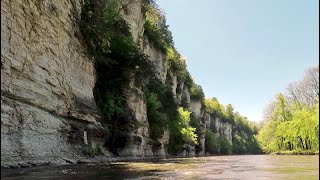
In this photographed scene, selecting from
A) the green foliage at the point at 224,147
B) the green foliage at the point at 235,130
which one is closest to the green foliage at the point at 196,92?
the green foliage at the point at 235,130

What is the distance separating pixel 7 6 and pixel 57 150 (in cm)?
645

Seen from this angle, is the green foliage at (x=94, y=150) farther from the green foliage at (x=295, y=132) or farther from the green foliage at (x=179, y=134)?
the green foliage at (x=295, y=132)

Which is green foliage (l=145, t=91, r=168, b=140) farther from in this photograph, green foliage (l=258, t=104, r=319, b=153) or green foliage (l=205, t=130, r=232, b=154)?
green foliage (l=205, t=130, r=232, b=154)

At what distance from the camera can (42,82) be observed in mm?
15703

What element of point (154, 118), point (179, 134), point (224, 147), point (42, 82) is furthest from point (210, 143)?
point (42, 82)

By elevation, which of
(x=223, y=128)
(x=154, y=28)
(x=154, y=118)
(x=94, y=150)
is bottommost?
(x=94, y=150)

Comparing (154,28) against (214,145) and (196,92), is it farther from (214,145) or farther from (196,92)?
(214,145)

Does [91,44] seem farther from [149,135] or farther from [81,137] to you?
[149,135]

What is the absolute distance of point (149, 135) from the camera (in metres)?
38.0

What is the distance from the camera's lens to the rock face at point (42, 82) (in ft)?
42.8

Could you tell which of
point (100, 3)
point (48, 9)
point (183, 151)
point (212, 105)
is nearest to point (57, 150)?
point (48, 9)

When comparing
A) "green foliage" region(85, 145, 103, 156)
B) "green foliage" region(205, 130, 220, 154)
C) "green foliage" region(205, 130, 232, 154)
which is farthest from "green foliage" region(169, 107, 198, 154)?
"green foliage" region(205, 130, 232, 154)

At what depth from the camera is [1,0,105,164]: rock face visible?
42.8 ft

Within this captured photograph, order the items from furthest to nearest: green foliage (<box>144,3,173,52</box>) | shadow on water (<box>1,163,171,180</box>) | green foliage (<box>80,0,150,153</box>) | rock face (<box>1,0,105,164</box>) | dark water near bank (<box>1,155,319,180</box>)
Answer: green foliage (<box>144,3,173,52</box>) → green foliage (<box>80,0,150,153</box>) → rock face (<box>1,0,105,164</box>) → dark water near bank (<box>1,155,319,180</box>) → shadow on water (<box>1,163,171,180</box>)
